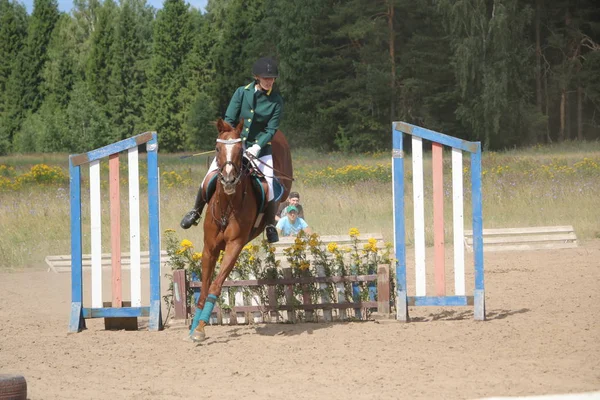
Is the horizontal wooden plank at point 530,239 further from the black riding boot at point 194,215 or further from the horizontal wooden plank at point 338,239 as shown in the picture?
the black riding boot at point 194,215

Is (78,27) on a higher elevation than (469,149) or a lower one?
higher

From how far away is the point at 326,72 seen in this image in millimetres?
58875

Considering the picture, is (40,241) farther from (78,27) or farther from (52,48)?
(78,27)

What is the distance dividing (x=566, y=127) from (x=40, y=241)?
42577mm

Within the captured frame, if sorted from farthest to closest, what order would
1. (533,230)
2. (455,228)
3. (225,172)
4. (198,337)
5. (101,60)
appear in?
(101,60) < (533,230) < (455,228) < (198,337) < (225,172)

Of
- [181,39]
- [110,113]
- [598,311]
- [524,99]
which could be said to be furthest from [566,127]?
[598,311]

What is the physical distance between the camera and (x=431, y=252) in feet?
54.2

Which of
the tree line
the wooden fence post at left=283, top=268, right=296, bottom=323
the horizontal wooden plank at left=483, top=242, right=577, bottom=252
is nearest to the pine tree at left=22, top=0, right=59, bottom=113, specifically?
the tree line

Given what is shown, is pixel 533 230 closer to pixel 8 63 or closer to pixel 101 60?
pixel 101 60

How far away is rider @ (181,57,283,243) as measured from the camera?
9766 mm

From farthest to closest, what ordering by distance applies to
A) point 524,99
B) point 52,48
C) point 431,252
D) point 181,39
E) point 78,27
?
point 78,27, point 52,48, point 181,39, point 524,99, point 431,252

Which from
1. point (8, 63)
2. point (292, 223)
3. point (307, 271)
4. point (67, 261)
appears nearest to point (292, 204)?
point (292, 223)

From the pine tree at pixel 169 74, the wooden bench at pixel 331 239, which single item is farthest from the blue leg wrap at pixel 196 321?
the pine tree at pixel 169 74

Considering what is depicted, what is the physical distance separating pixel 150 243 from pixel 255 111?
68.7 inches
